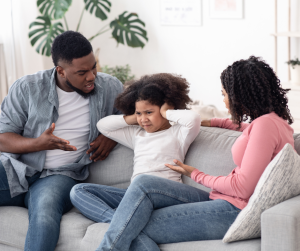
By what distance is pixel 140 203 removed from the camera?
1.54 m

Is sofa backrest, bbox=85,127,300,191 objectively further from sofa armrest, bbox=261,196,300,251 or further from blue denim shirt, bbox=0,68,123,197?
sofa armrest, bbox=261,196,300,251

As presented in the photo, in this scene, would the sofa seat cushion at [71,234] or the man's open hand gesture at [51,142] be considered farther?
the man's open hand gesture at [51,142]

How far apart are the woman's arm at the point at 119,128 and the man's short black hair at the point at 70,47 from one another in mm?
350

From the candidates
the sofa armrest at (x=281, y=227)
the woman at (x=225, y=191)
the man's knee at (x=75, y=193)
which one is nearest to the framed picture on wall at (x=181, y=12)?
the woman at (x=225, y=191)

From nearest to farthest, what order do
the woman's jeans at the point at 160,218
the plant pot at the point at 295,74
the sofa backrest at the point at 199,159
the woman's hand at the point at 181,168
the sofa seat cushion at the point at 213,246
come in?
the sofa seat cushion at the point at 213,246 < the woman's jeans at the point at 160,218 < the woman's hand at the point at 181,168 < the sofa backrest at the point at 199,159 < the plant pot at the point at 295,74

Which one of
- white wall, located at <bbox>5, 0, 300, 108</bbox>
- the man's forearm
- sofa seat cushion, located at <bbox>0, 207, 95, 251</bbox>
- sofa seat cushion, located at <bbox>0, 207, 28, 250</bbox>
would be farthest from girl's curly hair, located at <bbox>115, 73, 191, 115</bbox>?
white wall, located at <bbox>5, 0, 300, 108</bbox>

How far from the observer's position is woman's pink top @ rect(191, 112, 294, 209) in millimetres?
1428

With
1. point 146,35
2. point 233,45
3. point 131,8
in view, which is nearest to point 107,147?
point 233,45

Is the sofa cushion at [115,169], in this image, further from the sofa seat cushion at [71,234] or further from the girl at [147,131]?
the sofa seat cushion at [71,234]

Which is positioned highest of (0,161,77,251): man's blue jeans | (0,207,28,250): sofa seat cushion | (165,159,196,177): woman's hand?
(165,159,196,177): woman's hand

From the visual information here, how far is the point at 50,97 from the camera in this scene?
6.67 ft

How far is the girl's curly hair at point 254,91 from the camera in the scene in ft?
5.02

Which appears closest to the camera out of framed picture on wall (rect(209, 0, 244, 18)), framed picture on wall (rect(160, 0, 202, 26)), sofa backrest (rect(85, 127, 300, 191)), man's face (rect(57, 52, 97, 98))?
sofa backrest (rect(85, 127, 300, 191))

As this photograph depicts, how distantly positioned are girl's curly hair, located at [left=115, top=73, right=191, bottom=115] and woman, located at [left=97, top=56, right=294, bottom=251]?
36 cm
